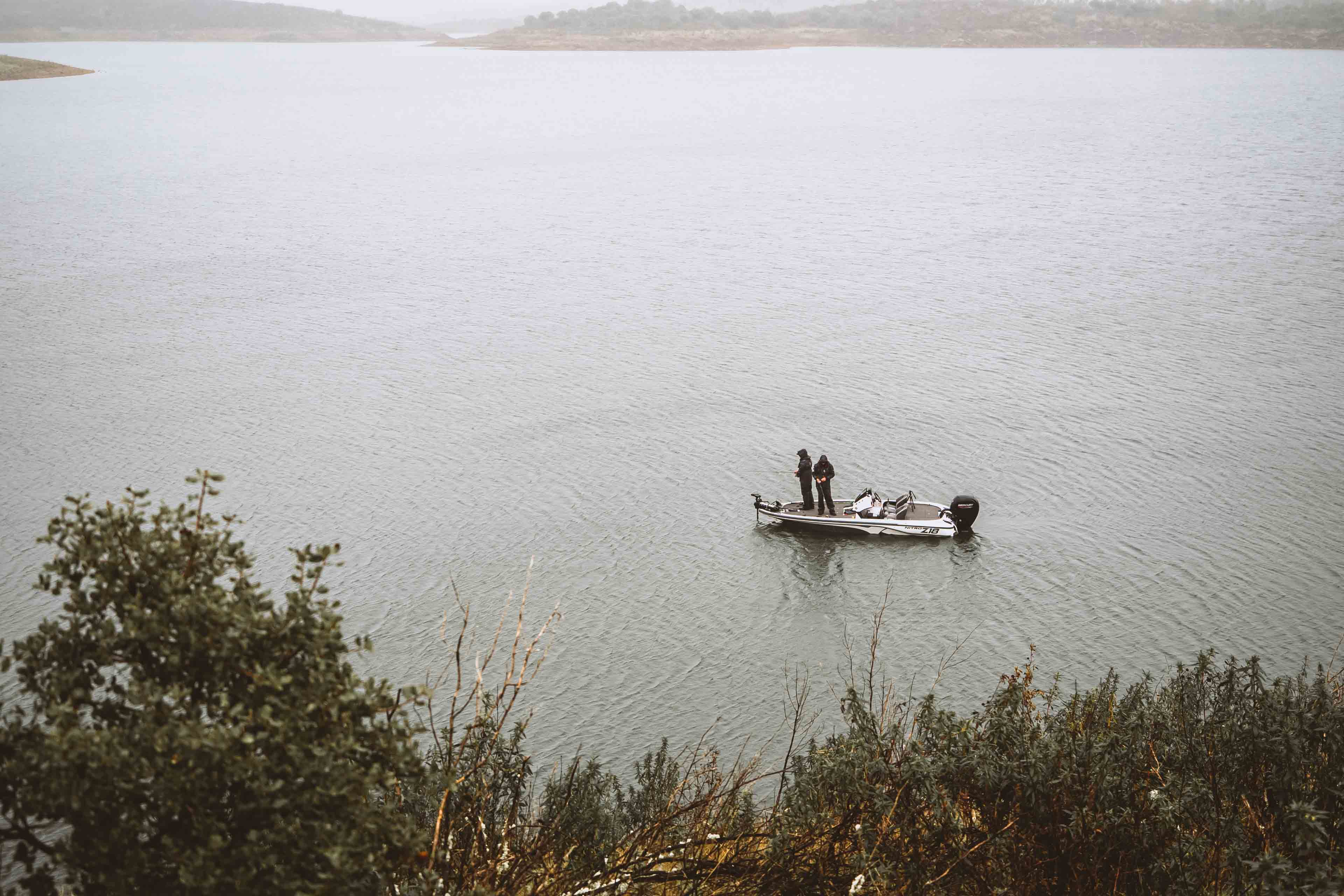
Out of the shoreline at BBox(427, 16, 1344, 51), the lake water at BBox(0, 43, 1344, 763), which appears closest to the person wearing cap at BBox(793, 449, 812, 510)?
the lake water at BBox(0, 43, 1344, 763)

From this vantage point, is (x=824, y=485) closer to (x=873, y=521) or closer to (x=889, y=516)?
(x=873, y=521)

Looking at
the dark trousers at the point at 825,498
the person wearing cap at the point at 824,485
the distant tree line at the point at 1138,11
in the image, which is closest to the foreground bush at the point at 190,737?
the person wearing cap at the point at 824,485

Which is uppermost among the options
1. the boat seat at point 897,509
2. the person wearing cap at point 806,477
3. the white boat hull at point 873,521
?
the person wearing cap at point 806,477

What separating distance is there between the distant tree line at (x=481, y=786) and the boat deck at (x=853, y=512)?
14360 millimetres

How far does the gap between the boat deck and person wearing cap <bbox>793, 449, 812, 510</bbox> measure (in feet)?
0.57

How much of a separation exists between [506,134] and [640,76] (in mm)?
64586

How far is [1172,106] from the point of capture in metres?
122

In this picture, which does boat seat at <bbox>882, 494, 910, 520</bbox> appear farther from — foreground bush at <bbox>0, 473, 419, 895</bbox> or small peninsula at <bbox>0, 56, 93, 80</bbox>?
small peninsula at <bbox>0, 56, 93, 80</bbox>

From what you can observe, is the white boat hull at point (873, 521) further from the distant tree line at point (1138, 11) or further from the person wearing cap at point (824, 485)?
the distant tree line at point (1138, 11)

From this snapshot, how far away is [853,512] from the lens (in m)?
29.4

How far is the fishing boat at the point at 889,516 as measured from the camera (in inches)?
1136

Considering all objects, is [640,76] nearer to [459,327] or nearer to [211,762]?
[459,327]

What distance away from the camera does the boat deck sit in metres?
29.2

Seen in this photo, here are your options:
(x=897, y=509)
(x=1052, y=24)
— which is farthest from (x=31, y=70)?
(x=897, y=509)
